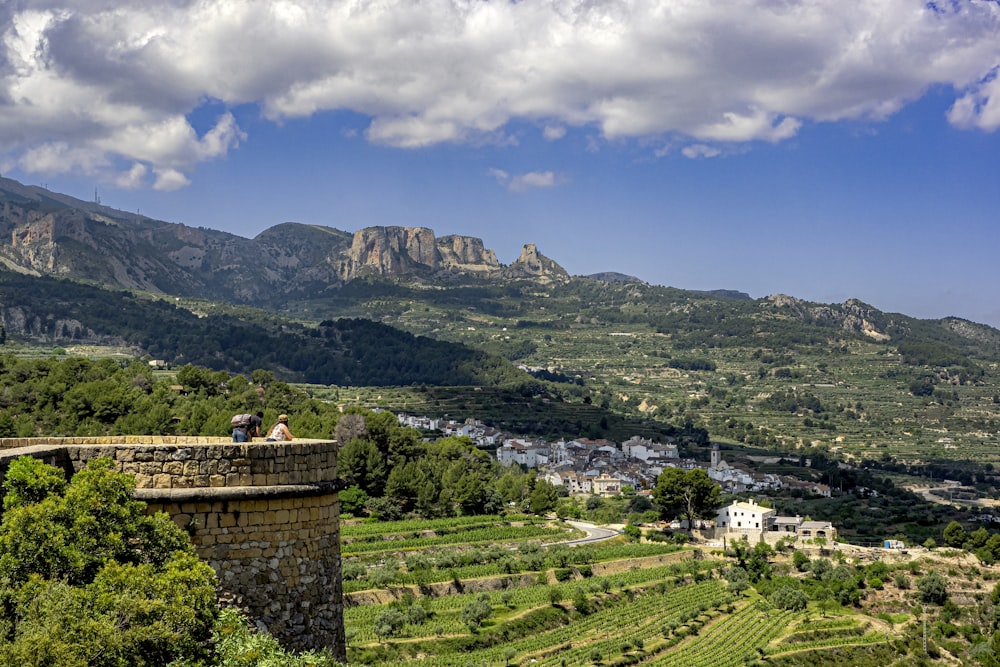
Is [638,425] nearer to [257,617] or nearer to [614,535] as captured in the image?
[614,535]

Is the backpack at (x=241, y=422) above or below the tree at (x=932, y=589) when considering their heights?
above

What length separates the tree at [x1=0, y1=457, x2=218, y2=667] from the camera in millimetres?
6535

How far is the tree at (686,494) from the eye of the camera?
7156 cm

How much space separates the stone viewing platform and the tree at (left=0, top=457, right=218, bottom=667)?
166 mm

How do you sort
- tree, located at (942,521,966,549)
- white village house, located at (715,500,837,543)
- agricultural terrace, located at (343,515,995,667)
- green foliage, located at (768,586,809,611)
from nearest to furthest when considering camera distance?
agricultural terrace, located at (343,515,995,667), green foliage, located at (768,586,809,611), tree, located at (942,521,966,549), white village house, located at (715,500,837,543)

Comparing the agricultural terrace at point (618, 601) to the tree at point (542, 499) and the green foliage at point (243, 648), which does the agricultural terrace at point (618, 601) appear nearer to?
the tree at point (542, 499)

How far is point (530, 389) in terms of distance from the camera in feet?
515

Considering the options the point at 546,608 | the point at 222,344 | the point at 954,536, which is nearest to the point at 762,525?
the point at 954,536

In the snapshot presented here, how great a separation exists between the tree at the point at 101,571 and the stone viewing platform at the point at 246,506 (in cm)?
17

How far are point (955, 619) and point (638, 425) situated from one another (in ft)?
287

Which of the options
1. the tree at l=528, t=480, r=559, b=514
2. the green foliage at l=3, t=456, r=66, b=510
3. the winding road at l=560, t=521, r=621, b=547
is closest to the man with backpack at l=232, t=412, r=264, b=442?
the green foliage at l=3, t=456, r=66, b=510

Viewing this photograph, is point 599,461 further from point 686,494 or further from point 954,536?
point 954,536

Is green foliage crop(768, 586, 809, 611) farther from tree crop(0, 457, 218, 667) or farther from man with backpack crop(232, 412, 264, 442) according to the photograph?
tree crop(0, 457, 218, 667)

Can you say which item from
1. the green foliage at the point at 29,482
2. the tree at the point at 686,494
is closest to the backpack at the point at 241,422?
the green foliage at the point at 29,482
